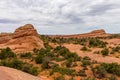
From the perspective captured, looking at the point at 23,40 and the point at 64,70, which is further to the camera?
the point at 23,40

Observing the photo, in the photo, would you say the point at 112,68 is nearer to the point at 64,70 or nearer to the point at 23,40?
the point at 64,70

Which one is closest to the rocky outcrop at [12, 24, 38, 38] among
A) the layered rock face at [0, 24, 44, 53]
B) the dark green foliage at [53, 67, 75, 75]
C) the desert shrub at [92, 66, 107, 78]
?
the layered rock face at [0, 24, 44, 53]

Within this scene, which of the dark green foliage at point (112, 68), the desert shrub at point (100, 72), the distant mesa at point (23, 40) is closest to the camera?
the desert shrub at point (100, 72)

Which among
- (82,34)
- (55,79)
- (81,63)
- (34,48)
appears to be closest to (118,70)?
(81,63)

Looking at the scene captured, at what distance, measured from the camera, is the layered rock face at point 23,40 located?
34.3m

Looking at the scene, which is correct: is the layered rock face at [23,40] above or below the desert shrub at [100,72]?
above

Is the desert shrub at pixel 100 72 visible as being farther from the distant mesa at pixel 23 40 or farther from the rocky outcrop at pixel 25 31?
the rocky outcrop at pixel 25 31

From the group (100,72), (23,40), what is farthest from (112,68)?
(23,40)

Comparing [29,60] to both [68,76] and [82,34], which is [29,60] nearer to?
[68,76]

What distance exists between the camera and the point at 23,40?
36.7 meters

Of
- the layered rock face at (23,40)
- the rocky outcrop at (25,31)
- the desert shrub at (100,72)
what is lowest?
the desert shrub at (100,72)

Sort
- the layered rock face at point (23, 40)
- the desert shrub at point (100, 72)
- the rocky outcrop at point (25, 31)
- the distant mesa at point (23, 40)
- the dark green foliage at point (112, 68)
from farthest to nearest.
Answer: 1. the rocky outcrop at point (25, 31)
2. the distant mesa at point (23, 40)
3. the layered rock face at point (23, 40)
4. the dark green foliage at point (112, 68)
5. the desert shrub at point (100, 72)

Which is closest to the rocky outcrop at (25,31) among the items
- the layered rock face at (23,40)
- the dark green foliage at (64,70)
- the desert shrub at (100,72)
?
the layered rock face at (23,40)

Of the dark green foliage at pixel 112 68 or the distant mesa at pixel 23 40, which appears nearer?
the dark green foliage at pixel 112 68
